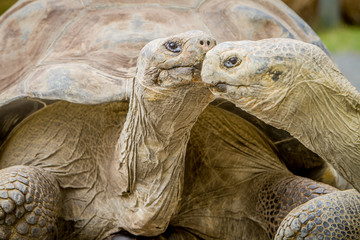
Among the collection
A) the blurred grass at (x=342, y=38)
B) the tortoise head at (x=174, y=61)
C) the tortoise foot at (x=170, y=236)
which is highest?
the tortoise head at (x=174, y=61)

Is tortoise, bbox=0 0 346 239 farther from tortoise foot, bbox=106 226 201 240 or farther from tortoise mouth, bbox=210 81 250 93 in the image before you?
tortoise mouth, bbox=210 81 250 93

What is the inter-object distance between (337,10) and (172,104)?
11.8m

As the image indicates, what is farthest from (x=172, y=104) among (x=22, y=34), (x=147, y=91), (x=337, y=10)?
(x=337, y=10)

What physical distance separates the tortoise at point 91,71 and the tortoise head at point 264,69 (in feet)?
2.77

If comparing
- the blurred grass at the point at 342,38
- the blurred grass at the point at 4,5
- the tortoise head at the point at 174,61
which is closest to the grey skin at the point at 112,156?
the tortoise head at the point at 174,61

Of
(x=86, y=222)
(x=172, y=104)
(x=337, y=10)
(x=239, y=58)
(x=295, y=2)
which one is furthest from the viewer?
(x=337, y=10)

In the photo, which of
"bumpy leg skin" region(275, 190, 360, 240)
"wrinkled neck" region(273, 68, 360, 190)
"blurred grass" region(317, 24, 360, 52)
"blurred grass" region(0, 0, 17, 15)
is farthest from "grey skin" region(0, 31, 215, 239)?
"blurred grass" region(317, 24, 360, 52)

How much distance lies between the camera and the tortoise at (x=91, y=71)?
8.75ft

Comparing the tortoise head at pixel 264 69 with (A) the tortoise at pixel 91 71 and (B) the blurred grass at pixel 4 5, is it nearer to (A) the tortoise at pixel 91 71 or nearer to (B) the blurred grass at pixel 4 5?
(A) the tortoise at pixel 91 71

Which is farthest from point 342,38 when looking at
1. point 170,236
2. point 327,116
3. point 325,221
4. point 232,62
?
point 232,62

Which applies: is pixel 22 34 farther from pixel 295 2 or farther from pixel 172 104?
pixel 295 2

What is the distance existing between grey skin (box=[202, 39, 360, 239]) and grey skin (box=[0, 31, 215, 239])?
1.12ft

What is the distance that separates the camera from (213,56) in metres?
1.79

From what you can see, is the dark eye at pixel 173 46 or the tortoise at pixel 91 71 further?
the tortoise at pixel 91 71
